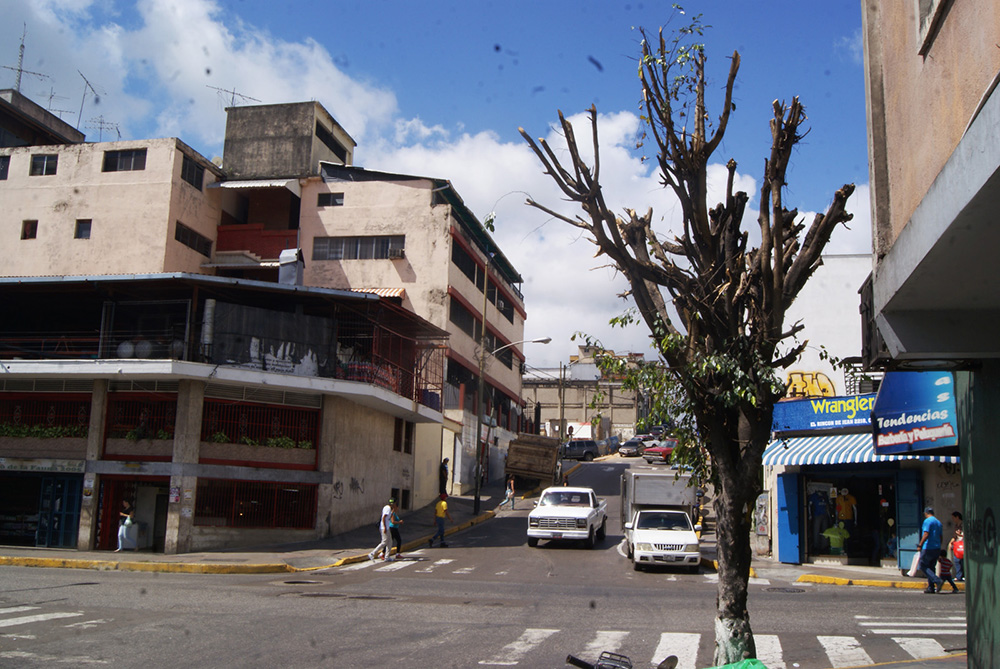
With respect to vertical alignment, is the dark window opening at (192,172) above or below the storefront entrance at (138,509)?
above

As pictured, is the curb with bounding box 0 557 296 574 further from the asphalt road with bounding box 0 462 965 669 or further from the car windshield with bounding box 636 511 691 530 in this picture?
the car windshield with bounding box 636 511 691 530

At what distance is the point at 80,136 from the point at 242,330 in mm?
32190

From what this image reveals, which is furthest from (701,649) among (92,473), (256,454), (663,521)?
(92,473)

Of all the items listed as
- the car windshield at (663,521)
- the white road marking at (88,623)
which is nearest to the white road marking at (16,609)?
the white road marking at (88,623)

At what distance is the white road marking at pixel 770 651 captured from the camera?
10000mm

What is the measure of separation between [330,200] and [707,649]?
34.1 m

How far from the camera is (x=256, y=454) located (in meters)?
24.2

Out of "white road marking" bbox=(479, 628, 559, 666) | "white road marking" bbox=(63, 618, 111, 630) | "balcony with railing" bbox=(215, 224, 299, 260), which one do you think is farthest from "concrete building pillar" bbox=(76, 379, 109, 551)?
"balcony with railing" bbox=(215, 224, 299, 260)

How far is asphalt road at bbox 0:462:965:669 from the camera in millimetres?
9805

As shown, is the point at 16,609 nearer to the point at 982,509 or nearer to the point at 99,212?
the point at 982,509

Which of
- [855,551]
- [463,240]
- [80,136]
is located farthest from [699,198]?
[80,136]

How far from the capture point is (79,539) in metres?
23.5

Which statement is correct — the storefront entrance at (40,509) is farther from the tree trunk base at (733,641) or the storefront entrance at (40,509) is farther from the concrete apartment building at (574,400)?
the concrete apartment building at (574,400)

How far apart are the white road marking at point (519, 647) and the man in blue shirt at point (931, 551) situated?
918 centimetres
